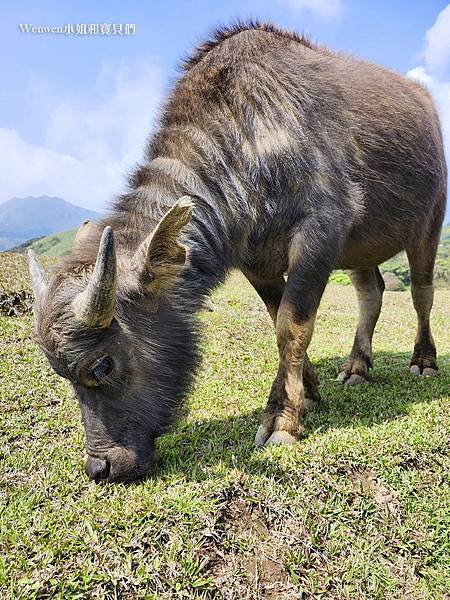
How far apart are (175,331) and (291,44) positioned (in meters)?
2.56

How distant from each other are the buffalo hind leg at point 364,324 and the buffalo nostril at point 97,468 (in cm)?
304

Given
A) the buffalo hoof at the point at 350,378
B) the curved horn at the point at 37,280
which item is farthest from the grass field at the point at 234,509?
the curved horn at the point at 37,280

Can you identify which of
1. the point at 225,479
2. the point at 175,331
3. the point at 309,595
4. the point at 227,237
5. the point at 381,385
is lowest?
the point at 381,385

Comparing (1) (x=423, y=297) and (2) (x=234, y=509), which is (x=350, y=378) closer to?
(1) (x=423, y=297)

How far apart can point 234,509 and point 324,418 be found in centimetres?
153

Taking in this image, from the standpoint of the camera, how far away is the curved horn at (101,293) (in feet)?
8.92

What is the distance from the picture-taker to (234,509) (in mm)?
2992

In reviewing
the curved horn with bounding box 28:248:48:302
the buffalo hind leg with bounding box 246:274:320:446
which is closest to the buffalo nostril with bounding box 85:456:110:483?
Result: the curved horn with bounding box 28:248:48:302

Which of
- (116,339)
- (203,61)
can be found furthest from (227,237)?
(203,61)

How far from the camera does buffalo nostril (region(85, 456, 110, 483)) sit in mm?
3059

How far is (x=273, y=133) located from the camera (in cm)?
383

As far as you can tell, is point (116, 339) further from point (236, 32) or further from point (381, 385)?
point (381, 385)

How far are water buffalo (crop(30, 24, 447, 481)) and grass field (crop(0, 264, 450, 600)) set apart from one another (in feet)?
0.96

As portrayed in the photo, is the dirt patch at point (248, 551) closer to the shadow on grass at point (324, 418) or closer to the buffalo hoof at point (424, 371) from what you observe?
the shadow on grass at point (324, 418)
